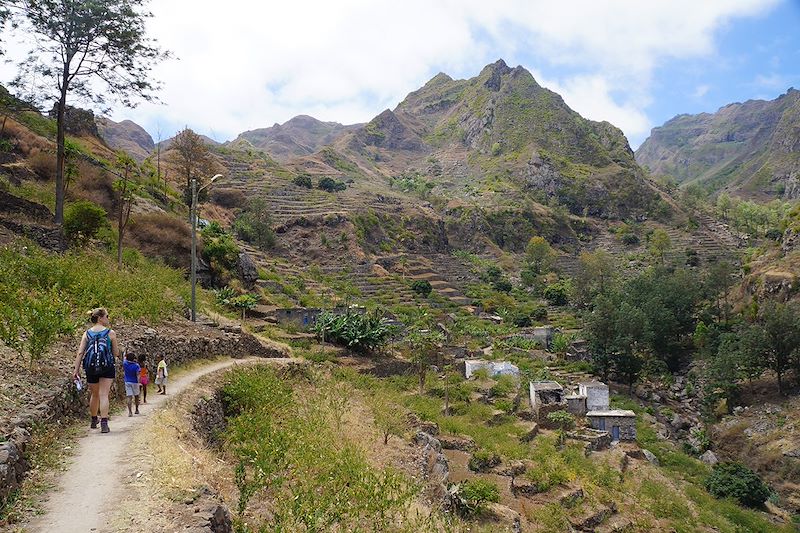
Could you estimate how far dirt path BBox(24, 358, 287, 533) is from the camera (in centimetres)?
490

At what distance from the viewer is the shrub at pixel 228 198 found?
62188 mm

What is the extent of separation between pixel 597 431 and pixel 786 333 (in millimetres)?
16574

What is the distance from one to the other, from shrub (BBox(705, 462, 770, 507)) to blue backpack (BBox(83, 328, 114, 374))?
89.6 feet

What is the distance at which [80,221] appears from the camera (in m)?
20.4

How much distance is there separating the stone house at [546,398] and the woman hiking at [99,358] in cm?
2394

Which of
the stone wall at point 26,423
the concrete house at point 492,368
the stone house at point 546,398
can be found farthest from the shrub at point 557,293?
the stone wall at point 26,423

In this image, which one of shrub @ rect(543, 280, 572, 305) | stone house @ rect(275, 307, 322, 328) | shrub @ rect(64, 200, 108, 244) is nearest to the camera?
shrub @ rect(64, 200, 108, 244)

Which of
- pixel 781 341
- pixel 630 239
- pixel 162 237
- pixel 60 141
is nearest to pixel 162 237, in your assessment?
pixel 162 237

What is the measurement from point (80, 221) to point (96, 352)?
15723 millimetres

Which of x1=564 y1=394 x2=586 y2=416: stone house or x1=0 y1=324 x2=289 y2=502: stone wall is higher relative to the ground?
x1=0 y1=324 x2=289 y2=502: stone wall

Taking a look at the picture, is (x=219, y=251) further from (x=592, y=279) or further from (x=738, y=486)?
(x=592, y=279)

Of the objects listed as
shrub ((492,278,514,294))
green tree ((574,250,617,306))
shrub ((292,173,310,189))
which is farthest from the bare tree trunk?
shrub ((292,173,310,189))

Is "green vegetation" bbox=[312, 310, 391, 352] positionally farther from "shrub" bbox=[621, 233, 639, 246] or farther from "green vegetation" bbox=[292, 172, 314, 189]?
"shrub" bbox=[621, 233, 639, 246]

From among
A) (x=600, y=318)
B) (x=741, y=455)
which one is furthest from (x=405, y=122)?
(x=741, y=455)
